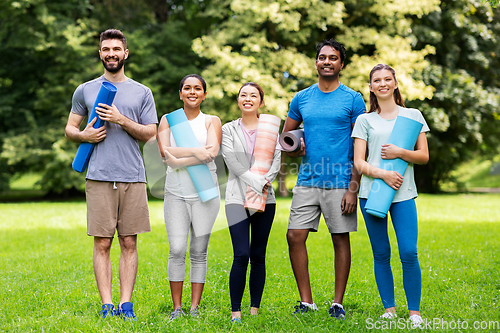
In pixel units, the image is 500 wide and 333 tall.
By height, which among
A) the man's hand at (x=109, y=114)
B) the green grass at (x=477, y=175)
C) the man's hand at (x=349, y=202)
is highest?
the man's hand at (x=109, y=114)

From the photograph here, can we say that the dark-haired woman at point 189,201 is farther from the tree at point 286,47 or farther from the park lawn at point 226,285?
the tree at point 286,47

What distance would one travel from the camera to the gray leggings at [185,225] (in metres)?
3.87

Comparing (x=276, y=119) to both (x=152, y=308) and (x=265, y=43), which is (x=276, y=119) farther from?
(x=265, y=43)

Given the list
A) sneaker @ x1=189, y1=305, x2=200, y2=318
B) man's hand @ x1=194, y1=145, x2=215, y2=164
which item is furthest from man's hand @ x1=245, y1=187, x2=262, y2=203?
sneaker @ x1=189, y1=305, x2=200, y2=318

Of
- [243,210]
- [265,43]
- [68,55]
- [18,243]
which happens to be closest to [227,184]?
[243,210]

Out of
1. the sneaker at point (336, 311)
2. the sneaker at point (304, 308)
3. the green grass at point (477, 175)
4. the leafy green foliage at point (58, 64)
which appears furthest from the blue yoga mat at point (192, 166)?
the green grass at point (477, 175)

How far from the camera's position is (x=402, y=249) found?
141 inches

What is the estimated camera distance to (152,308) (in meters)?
4.19

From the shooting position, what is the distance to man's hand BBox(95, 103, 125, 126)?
12.2ft

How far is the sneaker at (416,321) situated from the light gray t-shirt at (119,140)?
264cm

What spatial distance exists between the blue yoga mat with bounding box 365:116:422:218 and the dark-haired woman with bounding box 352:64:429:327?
0.05 m

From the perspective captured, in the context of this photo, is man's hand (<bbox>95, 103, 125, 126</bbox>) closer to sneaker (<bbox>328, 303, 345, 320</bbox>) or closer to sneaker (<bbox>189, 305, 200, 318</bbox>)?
sneaker (<bbox>189, 305, 200, 318</bbox>)

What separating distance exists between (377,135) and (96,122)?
2.45 m

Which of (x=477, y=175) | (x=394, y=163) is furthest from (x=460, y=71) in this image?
(x=477, y=175)
